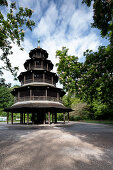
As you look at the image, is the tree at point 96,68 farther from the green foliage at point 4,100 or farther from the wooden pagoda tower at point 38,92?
the green foliage at point 4,100

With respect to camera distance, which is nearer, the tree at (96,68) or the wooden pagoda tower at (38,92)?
the tree at (96,68)

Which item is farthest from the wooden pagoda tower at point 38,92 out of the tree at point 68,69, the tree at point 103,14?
the tree at point 103,14

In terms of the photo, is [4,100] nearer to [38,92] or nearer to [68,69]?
[38,92]

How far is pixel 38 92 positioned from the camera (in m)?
20.4

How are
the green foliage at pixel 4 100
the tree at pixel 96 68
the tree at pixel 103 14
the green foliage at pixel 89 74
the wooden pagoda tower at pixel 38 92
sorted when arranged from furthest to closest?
the green foliage at pixel 4 100, the wooden pagoda tower at pixel 38 92, the green foliage at pixel 89 74, the tree at pixel 96 68, the tree at pixel 103 14

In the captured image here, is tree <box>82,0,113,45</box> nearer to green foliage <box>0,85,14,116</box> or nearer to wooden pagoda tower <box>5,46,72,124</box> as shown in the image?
wooden pagoda tower <box>5,46,72,124</box>

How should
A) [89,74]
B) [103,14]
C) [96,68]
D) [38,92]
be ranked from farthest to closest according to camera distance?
[38,92], [89,74], [96,68], [103,14]

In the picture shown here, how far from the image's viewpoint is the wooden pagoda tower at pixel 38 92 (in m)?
18.3

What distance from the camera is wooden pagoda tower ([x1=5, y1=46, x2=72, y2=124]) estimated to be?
59.9ft

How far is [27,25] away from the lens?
6250mm

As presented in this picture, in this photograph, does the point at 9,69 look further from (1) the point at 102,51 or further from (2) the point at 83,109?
(2) the point at 83,109

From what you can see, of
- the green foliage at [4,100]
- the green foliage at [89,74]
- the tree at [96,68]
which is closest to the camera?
the tree at [96,68]

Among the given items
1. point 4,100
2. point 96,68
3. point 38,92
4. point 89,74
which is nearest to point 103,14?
point 96,68

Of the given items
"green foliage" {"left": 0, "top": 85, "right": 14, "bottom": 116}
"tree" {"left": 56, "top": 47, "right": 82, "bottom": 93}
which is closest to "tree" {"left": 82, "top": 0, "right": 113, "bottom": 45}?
"tree" {"left": 56, "top": 47, "right": 82, "bottom": 93}
